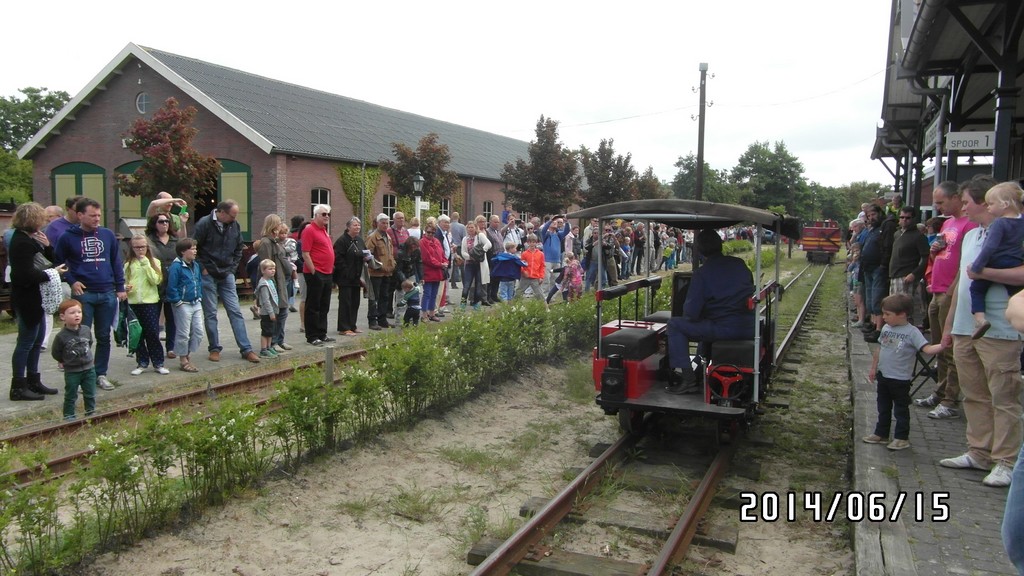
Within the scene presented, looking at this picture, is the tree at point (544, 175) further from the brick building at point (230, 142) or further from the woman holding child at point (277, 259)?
the woman holding child at point (277, 259)

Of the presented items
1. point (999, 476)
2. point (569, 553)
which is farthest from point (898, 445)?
point (569, 553)

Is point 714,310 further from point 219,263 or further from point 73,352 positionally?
point 219,263

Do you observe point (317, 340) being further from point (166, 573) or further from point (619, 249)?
point (619, 249)

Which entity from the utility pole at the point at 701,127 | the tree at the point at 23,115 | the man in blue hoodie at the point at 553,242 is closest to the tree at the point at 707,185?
the utility pole at the point at 701,127

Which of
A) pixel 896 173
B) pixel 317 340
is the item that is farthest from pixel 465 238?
pixel 896 173

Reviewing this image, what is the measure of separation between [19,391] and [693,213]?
6958mm

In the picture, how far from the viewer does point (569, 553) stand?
4.78m

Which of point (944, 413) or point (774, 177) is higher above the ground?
point (774, 177)

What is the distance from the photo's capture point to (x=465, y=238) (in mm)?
15320

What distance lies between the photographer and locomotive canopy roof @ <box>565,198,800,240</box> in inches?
255

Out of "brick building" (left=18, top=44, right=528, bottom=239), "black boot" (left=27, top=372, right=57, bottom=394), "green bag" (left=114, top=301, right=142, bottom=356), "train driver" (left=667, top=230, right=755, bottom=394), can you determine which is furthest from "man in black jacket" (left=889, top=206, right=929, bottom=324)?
"brick building" (left=18, top=44, right=528, bottom=239)

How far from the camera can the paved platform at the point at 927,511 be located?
14.5 feet

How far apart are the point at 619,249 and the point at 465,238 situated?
7.80 m

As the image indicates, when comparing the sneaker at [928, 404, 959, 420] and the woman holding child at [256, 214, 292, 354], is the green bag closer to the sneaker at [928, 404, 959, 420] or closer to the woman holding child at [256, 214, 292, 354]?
the woman holding child at [256, 214, 292, 354]
